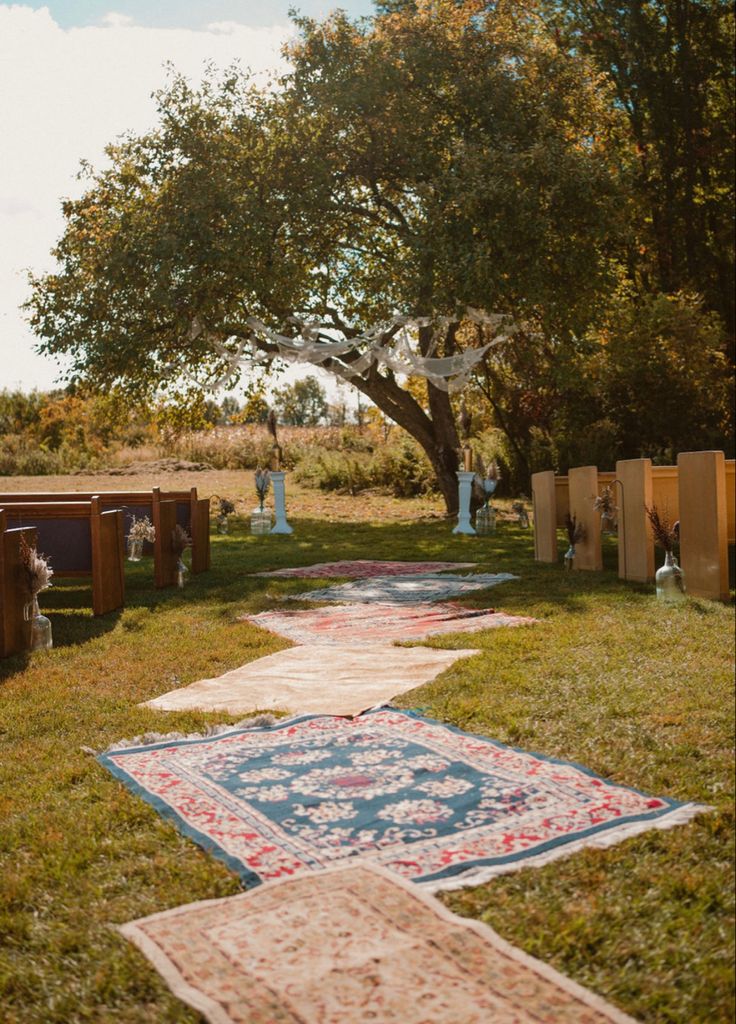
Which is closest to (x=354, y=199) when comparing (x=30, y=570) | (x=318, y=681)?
(x=30, y=570)

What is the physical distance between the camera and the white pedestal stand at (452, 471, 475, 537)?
1356 centimetres

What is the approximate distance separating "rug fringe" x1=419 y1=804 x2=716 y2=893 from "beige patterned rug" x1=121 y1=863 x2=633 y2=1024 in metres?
0.12

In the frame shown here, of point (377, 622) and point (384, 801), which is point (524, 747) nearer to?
point (384, 801)

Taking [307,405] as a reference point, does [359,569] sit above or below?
below

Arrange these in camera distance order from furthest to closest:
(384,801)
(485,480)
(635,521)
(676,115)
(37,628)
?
(676,115)
(485,480)
(635,521)
(37,628)
(384,801)

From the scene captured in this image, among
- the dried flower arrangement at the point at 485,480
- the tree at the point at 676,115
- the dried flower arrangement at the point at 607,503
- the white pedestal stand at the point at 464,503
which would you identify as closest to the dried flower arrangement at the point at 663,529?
the dried flower arrangement at the point at 607,503

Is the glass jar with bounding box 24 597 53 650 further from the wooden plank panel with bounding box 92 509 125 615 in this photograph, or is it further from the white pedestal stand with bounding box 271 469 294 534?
the white pedestal stand with bounding box 271 469 294 534

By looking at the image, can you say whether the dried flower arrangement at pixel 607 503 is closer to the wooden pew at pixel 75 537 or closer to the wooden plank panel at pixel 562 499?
the wooden plank panel at pixel 562 499

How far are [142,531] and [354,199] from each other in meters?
8.38

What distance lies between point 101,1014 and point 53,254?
1539cm

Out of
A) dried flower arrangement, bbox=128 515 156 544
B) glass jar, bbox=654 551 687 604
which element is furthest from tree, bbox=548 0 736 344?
dried flower arrangement, bbox=128 515 156 544

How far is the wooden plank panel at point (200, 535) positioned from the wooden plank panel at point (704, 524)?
14.4ft

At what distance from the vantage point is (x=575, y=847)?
113 inches

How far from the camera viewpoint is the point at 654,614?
20.5 feet
